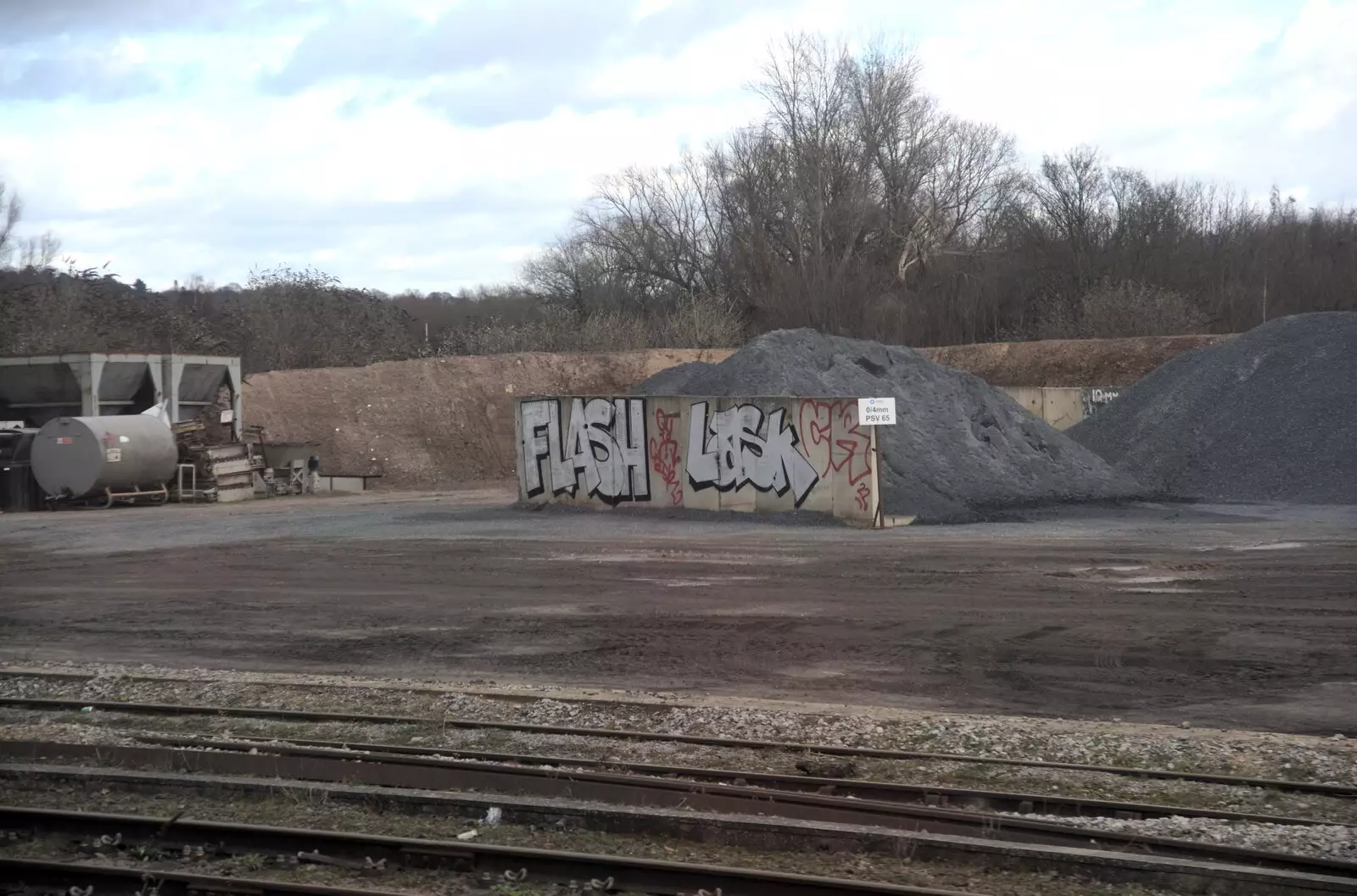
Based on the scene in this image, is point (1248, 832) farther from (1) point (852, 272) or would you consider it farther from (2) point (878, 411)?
(1) point (852, 272)

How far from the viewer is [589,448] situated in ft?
89.7

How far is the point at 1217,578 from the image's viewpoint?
16.6m

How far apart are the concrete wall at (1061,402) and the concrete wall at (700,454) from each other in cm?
1677

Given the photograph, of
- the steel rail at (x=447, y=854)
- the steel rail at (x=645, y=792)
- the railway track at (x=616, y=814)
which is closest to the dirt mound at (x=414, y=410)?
the steel rail at (x=645, y=792)

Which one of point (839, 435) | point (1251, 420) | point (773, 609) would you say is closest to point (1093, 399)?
point (1251, 420)

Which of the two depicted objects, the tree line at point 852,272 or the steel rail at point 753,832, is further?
the tree line at point 852,272

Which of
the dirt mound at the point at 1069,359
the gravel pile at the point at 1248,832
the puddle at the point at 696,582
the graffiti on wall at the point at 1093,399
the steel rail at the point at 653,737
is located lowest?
the gravel pile at the point at 1248,832

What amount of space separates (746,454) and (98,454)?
15840mm

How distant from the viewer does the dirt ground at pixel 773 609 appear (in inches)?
444

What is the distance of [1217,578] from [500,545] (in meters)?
11.4

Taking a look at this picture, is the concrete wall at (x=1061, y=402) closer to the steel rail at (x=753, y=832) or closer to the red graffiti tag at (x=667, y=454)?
the red graffiti tag at (x=667, y=454)

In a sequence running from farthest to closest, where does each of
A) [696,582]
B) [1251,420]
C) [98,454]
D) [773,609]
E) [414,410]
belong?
[414,410], [1251,420], [98,454], [696,582], [773,609]

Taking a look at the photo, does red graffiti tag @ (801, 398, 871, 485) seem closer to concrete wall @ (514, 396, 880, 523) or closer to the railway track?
concrete wall @ (514, 396, 880, 523)

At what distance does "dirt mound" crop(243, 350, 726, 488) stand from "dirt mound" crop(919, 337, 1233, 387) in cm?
1468
